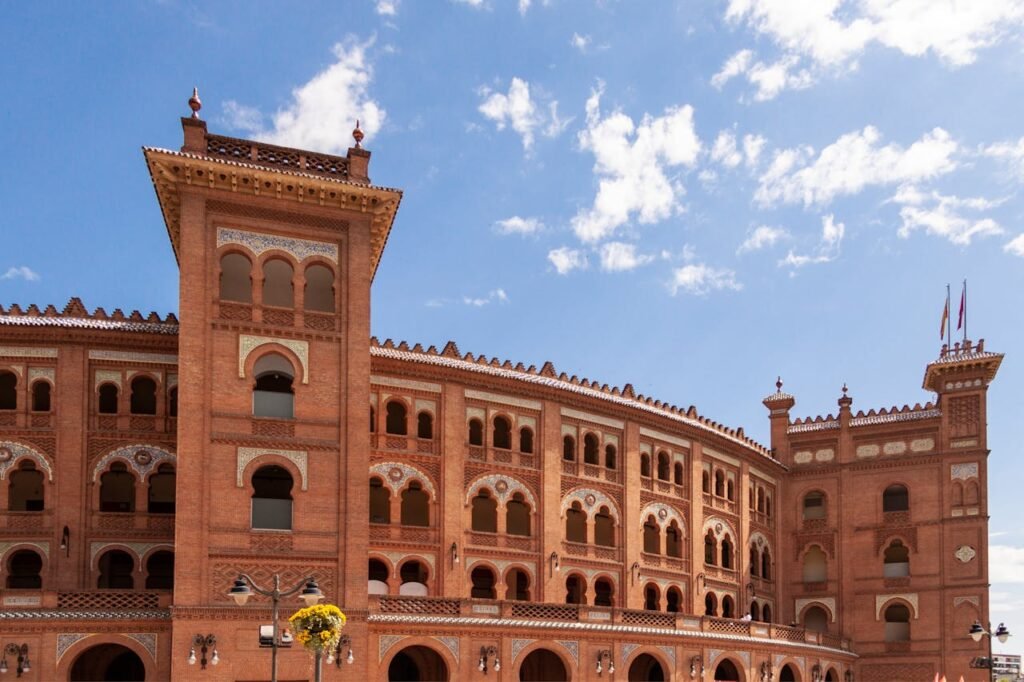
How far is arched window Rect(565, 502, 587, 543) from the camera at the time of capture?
46.7 m

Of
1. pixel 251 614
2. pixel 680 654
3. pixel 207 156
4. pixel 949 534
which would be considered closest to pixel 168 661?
pixel 251 614

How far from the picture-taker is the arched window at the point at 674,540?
167 ft

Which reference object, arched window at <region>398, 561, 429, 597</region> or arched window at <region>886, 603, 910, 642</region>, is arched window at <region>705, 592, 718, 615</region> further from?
arched window at <region>398, 561, 429, 597</region>

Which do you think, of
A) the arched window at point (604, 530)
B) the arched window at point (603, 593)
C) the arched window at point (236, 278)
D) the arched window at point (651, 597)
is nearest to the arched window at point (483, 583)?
the arched window at point (603, 593)

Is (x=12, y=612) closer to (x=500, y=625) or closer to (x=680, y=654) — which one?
(x=500, y=625)

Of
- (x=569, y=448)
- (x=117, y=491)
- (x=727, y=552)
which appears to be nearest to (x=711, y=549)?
(x=727, y=552)

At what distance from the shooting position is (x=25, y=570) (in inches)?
1437

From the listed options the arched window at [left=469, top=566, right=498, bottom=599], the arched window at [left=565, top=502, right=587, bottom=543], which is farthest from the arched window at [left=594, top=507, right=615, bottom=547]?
the arched window at [left=469, top=566, right=498, bottom=599]

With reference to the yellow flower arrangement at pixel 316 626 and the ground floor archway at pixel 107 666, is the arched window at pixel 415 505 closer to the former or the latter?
the ground floor archway at pixel 107 666

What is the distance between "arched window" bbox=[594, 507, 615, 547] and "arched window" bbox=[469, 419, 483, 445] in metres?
7.43

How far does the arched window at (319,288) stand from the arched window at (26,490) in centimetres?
1126

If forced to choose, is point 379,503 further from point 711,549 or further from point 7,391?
point 711,549

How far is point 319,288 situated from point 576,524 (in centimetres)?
1710

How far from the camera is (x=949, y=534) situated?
56406 mm
